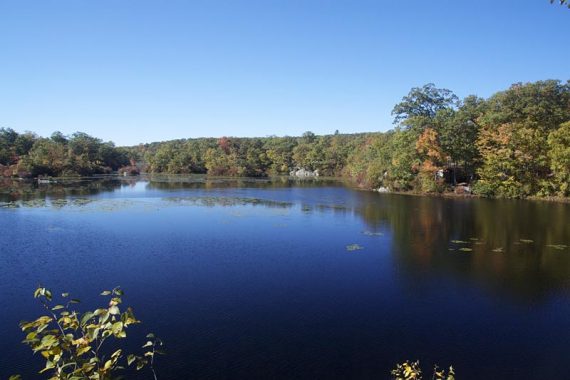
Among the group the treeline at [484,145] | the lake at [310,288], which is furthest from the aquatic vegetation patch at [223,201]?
the treeline at [484,145]

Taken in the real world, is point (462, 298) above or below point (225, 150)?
below

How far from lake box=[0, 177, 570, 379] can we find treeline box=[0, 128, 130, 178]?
4657 centimetres

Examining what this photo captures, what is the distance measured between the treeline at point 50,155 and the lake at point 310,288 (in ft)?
153

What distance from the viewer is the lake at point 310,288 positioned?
8.88 metres

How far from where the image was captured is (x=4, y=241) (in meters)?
19.2

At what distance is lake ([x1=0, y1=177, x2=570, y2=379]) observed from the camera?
29.1 ft

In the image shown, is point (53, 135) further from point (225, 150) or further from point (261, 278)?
point (261, 278)

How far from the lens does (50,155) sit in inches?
2810

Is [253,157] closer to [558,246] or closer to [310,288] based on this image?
[558,246]

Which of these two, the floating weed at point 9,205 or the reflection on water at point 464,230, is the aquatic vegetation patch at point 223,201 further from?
the floating weed at point 9,205

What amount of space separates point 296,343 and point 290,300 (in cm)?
273

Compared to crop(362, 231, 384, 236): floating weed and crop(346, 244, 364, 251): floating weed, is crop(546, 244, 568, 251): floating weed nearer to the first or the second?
crop(362, 231, 384, 236): floating weed

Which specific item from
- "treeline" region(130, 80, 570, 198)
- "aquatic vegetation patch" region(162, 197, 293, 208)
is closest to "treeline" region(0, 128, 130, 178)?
"aquatic vegetation patch" region(162, 197, 293, 208)

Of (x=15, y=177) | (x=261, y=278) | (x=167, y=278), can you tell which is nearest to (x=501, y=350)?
(x=261, y=278)
